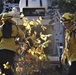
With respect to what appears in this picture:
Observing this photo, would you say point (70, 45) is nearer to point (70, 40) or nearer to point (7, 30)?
point (70, 40)

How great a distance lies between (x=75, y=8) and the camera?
1720cm

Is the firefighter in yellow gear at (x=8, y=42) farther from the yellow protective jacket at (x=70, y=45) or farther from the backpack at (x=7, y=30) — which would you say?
the yellow protective jacket at (x=70, y=45)

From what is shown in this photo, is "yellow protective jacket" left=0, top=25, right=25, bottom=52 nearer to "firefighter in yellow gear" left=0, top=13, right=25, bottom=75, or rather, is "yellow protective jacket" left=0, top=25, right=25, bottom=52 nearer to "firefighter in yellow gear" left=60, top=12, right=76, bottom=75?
"firefighter in yellow gear" left=0, top=13, right=25, bottom=75

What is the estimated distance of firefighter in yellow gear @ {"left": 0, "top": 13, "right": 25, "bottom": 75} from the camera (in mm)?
6258

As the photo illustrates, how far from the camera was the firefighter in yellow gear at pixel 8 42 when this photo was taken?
6258 millimetres

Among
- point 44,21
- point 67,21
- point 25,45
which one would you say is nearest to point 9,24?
point 25,45

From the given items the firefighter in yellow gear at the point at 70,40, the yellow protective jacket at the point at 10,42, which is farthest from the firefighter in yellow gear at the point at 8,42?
the firefighter in yellow gear at the point at 70,40

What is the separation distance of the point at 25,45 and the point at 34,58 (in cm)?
28

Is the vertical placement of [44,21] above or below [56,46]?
above

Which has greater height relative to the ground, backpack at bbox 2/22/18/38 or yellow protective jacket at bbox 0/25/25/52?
backpack at bbox 2/22/18/38

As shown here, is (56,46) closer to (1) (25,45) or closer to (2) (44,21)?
(2) (44,21)

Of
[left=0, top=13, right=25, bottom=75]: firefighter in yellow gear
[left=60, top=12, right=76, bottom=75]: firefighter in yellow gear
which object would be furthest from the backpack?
[left=60, top=12, right=76, bottom=75]: firefighter in yellow gear

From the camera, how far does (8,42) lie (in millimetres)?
6312

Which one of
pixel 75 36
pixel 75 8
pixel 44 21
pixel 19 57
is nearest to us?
pixel 75 36
